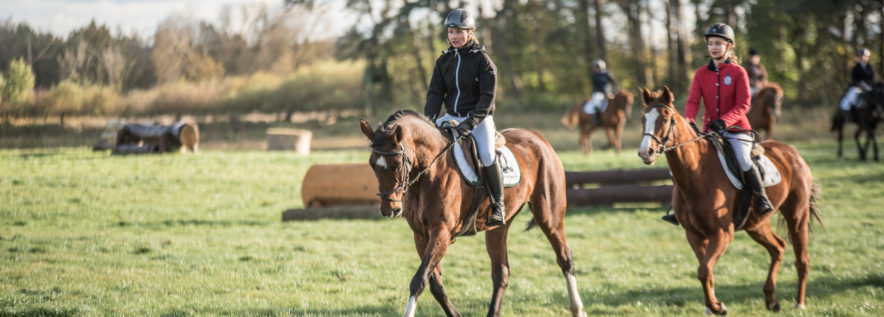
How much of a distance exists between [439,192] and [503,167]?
0.84 metres

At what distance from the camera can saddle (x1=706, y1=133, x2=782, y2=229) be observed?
637 cm

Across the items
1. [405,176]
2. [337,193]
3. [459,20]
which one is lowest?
[337,193]

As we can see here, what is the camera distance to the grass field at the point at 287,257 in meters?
6.61

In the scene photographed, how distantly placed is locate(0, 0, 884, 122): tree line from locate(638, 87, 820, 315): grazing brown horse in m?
9.43

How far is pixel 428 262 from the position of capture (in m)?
5.05

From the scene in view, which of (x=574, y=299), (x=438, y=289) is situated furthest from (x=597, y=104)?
(x=438, y=289)

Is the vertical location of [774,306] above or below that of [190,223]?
below

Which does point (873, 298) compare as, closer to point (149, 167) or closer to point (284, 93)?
point (149, 167)

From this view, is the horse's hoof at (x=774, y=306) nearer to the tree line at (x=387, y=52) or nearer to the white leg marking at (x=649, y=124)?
the white leg marking at (x=649, y=124)

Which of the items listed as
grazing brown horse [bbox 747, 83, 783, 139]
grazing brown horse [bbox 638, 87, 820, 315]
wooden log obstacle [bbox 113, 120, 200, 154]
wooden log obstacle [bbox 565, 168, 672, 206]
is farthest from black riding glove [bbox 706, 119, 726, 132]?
grazing brown horse [bbox 747, 83, 783, 139]

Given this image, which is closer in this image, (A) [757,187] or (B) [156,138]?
(A) [757,187]

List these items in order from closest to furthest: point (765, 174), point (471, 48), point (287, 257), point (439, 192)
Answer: point (439, 192), point (471, 48), point (765, 174), point (287, 257)

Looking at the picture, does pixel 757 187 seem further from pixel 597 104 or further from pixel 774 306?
pixel 597 104

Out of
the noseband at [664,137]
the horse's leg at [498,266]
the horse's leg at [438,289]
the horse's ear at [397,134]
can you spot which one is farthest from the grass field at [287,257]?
the horse's ear at [397,134]
